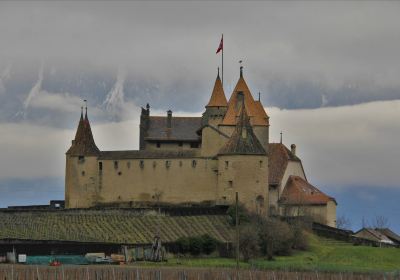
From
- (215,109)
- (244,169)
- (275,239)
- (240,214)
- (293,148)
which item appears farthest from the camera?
(293,148)

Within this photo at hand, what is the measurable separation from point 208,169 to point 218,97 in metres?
10.7

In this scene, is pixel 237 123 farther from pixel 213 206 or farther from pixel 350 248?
pixel 350 248

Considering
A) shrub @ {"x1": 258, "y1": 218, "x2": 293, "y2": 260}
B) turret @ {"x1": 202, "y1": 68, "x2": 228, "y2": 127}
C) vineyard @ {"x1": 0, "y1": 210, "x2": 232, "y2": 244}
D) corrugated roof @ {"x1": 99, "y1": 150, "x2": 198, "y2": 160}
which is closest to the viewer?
vineyard @ {"x1": 0, "y1": 210, "x2": 232, "y2": 244}

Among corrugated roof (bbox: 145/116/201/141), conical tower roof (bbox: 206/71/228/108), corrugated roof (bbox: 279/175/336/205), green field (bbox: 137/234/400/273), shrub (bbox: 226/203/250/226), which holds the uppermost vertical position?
conical tower roof (bbox: 206/71/228/108)

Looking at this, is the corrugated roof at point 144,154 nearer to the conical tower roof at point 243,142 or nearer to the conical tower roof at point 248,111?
the conical tower roof at point 243,142

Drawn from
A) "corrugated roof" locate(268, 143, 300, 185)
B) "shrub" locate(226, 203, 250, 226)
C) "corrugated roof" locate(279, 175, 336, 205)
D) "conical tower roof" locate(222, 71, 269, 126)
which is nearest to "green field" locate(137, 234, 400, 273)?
"shrub" locate(226, 203, 250, 226)

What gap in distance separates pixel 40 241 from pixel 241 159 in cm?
2886

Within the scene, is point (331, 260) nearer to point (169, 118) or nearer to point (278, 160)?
point (278, 160)

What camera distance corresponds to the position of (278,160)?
13550cm

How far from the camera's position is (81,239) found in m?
105

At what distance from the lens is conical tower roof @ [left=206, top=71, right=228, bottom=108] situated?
133625mm

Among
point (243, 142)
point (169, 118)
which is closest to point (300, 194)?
point (243, 142)

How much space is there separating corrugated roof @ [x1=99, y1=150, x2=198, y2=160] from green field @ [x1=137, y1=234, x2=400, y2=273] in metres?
20.9

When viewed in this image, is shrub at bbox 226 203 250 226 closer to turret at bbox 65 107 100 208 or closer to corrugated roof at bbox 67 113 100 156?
turret at bbox 65 107 100 208
